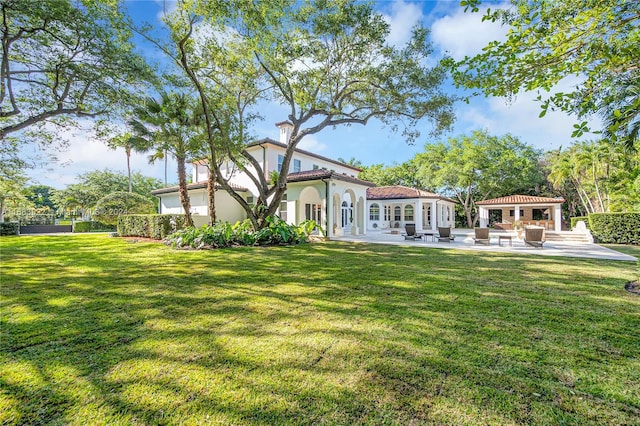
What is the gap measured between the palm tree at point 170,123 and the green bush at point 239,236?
4.67 meters

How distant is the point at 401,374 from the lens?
286 centimetres

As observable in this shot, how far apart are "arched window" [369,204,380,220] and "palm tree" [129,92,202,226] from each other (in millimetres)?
20704

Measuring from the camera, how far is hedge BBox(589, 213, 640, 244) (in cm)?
1536

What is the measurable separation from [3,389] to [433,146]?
3930 centimetres

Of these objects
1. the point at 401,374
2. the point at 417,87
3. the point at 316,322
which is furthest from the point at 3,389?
the point at 417,87

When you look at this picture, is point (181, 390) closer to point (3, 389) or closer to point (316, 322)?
point (3, 389)

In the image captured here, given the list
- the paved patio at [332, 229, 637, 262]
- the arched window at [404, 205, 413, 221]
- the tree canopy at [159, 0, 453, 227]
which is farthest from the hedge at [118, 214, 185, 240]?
the arched window at [404, 205, 413, 221]

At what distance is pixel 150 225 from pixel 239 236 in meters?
9.07

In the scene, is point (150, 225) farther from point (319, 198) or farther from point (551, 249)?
point (551, 249)

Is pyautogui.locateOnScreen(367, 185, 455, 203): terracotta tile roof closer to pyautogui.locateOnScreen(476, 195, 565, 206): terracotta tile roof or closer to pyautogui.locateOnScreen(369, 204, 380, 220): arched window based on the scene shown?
pyautogui.locateOnScreen(369, 204, 380, 220): arched window

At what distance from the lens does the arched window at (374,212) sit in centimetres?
3078

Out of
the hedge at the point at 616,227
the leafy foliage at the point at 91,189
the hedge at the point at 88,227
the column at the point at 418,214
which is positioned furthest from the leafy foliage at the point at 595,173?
the hedge at the point at 88,227

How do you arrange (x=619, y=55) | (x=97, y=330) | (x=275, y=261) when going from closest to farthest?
1. (x=619, y=55)
2. (x=97, y=330)
3. (x=275, y=261)

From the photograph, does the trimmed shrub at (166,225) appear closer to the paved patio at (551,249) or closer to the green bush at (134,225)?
the green bush at (134,225)
